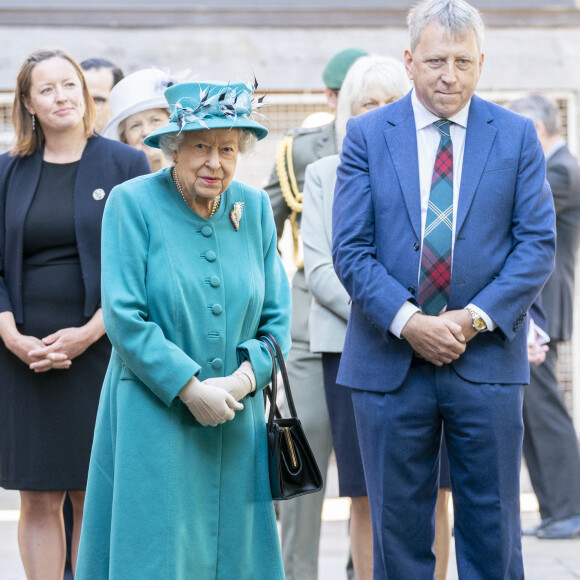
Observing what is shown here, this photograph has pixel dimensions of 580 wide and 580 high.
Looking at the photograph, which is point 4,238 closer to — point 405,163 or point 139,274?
point 139,274

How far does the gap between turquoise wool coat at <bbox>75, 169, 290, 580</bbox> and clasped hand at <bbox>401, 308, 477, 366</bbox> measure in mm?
485

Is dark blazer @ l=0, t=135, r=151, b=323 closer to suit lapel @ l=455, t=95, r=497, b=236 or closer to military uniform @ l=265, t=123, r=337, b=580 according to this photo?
military uniform @ l=265, t=123, r=337, b=580

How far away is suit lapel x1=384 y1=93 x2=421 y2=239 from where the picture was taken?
409 centimetres

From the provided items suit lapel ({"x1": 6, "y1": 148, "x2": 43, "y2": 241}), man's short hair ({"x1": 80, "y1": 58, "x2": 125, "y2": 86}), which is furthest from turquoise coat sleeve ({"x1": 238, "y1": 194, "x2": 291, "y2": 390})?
man's short hair ({"x1": 80, "y1": 58, "x2": 125, "y2": 86})

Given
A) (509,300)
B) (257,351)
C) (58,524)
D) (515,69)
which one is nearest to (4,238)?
(58,524)

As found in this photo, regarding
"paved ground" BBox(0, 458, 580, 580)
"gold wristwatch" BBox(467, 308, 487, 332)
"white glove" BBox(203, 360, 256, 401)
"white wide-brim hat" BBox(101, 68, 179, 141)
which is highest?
"white wide-brim hat" BBox(101, 68, 179, 141)

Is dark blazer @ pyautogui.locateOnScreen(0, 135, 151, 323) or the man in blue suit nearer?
the man in blue suit

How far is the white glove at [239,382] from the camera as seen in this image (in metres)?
3.79

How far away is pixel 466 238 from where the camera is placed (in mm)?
4062

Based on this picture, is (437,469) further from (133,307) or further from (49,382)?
(49,382)

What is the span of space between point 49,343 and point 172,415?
3.87ft

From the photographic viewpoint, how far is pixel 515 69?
9.56m

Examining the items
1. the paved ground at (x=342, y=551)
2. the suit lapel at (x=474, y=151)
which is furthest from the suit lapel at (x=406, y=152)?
the paved ground at (x=342, y=551)

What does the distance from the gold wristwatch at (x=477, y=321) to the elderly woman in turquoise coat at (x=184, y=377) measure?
668 mm
